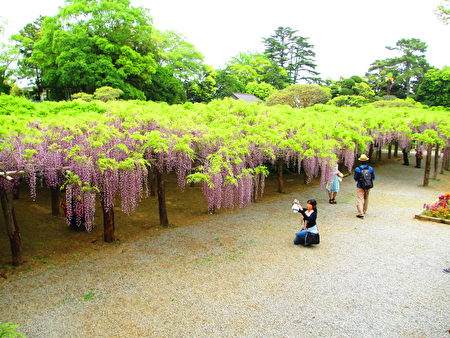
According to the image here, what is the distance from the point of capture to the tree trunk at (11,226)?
6.59 metres

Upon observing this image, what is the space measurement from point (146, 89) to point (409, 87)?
101 feet

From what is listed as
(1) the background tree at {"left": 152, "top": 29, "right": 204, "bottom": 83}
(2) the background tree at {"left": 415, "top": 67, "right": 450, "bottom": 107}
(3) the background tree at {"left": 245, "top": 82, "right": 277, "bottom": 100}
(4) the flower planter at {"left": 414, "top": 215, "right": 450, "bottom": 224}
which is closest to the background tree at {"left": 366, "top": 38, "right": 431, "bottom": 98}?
(2) the background tree at {"left": 415, "top": 67, "right": 450, "bottom": 107}

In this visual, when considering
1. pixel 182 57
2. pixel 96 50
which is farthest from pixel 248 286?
pixel 182 57

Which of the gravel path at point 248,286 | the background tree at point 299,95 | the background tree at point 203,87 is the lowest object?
the gravel path at point 248,286

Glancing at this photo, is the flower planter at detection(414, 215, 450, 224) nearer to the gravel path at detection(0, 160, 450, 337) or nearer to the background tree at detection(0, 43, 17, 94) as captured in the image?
the gravel path at detection(0, 160, 450, 337)

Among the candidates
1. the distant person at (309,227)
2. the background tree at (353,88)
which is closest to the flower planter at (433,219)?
the distant person at (309,227)

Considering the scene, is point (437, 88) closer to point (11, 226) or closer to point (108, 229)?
point (108, 229)

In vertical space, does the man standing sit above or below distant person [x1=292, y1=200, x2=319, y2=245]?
above

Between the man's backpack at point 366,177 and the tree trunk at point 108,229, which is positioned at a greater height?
the man's backpack at point 366,177

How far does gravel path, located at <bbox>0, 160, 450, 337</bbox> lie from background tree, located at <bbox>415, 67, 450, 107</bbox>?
1068 inches

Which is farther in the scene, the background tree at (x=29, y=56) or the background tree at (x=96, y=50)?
the background tree at (x=29, y=56)

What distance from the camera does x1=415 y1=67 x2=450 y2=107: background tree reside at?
1192 inches

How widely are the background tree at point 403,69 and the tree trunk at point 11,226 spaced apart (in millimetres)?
40045

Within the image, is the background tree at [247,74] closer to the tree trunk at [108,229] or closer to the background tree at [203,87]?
the background tree at [203,87]
